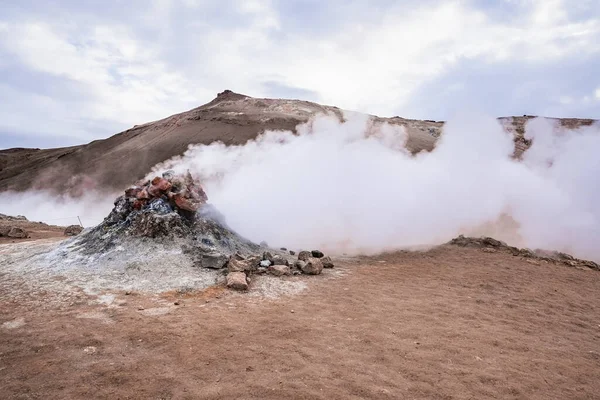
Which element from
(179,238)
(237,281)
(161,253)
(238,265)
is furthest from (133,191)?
(237,281)

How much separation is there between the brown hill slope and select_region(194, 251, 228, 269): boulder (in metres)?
25.6

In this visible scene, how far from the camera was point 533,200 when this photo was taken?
1268 cm

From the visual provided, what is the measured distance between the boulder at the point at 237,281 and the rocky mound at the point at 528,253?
724 cm

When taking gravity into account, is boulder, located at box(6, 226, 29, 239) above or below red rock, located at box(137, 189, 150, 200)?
below

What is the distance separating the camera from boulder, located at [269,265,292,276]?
7902mm

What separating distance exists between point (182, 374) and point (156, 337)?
107cm

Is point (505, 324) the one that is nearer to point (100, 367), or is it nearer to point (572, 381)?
point (572, 381)

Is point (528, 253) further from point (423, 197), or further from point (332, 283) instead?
point (332, 283)

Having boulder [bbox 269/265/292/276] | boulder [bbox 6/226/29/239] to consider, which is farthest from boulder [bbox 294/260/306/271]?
boulder [bbox 6/226/29/239]

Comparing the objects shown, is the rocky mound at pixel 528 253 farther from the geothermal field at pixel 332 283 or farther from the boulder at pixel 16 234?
the boulder at pixel 16 234

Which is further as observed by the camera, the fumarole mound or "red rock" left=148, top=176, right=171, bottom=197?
"red rock" left=148, top=176, right=171, bottom=197

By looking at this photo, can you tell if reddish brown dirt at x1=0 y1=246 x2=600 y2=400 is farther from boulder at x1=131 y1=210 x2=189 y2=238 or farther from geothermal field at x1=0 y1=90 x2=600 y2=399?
boulder at x1=131 y1=210 x2=189 y2=238

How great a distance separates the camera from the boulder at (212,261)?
25.7ft

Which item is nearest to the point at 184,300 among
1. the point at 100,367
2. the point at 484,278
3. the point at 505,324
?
the point at 100,367
